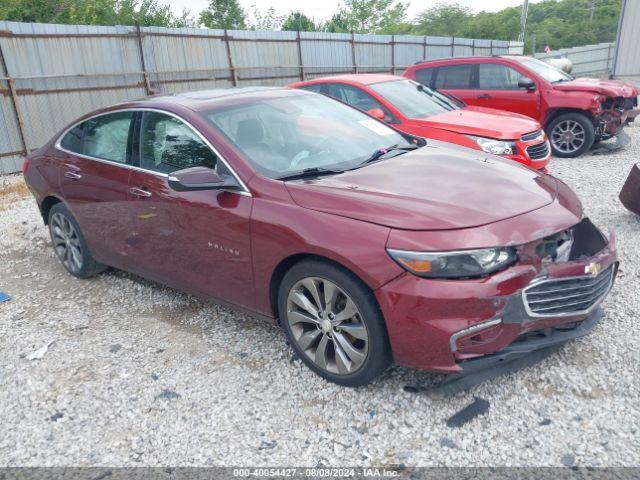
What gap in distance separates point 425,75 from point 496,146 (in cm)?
425

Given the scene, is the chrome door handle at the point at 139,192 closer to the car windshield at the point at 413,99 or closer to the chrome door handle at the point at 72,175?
the chrome door handle at the point at 72,175

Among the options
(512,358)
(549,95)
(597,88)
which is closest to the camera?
(512,358)

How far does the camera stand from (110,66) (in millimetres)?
11016

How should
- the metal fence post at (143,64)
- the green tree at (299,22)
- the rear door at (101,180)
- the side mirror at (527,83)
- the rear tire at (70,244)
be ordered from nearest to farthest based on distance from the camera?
the rear door at (101,180), the rear tire at (70,244), the side mirror at (527,83), the metal fence post at (143,64), the green tree at (299,22)

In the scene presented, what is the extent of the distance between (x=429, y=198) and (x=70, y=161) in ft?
10.7

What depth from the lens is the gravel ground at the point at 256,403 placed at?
2.62 metres

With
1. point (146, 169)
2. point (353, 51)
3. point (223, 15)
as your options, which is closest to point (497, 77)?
point (146, 169)

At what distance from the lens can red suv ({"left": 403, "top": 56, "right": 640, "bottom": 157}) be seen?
342 inches

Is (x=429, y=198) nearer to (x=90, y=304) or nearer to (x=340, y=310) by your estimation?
(x=340, y=310)

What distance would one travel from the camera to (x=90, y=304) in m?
4.55

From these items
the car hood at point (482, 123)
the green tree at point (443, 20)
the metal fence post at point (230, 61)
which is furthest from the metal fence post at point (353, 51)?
the green tree at point (443, 20)

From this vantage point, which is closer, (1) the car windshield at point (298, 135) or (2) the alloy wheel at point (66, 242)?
(1) the car windshield at point (298, 135)

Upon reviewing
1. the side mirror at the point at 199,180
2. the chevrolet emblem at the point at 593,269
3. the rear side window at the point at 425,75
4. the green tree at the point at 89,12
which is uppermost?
the green tree at the point at 89,12

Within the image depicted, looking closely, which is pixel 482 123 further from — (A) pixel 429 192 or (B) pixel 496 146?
(A) pixel 429 192
